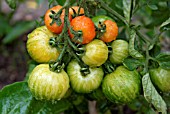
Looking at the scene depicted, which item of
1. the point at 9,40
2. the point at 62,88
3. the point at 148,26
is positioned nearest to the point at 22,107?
the point at 62,88

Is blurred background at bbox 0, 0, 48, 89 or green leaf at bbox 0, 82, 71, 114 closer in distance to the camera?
green leaf at bbox 0, 82, 71, 114

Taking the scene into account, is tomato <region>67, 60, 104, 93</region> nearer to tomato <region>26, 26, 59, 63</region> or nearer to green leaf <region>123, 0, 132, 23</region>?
tomato <region>26, 26, 59, 63</region>

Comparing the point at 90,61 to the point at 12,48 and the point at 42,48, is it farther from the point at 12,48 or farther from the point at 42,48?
the point at 12,48

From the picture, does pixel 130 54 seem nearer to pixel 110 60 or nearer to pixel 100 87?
pixel 110 60

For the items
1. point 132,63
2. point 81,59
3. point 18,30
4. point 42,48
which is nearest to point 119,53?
point 132,63

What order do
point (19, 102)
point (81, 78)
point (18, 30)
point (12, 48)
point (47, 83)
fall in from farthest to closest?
point (12, 48) < point (18, 30) < point (19, 102) < point (81, 78) < point (47, 83)

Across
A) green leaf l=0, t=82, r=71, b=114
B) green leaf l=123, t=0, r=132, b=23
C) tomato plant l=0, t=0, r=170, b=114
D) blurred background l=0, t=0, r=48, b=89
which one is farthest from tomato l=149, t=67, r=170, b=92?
blurred background l=0, t=0, r=48, b=89

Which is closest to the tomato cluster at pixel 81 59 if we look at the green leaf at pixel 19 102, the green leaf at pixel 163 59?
the green leaf at pixel 163 59
